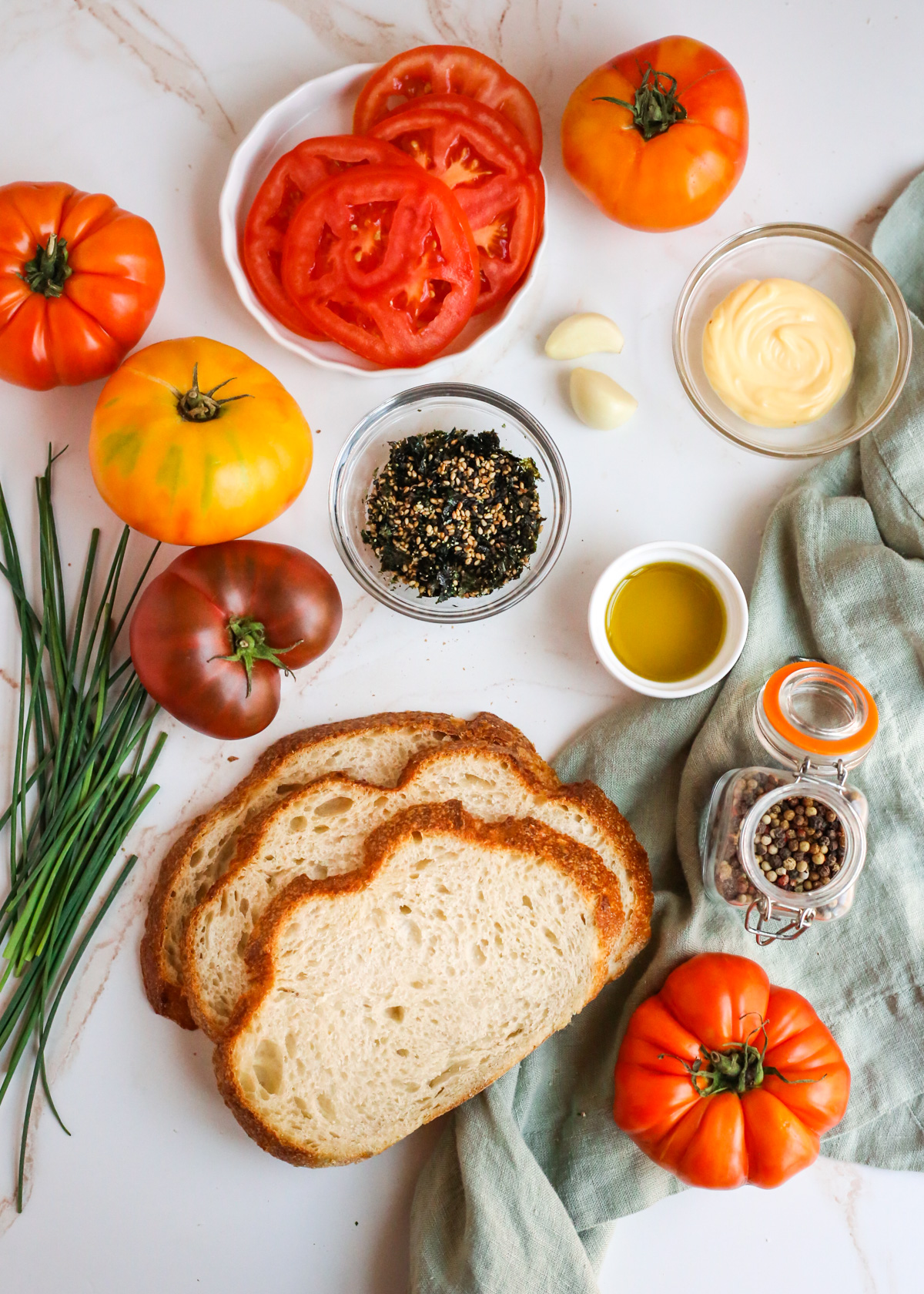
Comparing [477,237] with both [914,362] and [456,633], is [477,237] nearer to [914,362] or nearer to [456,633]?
[456,633]

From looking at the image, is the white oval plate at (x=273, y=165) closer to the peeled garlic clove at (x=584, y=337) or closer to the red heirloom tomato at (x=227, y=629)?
the peeled garlic clove at (x=584, y=337)

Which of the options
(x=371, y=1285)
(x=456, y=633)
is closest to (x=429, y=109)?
(x=456, y=633)

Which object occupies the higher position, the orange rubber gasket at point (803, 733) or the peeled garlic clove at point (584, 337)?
the peeled garlic clove at point (584, 337)

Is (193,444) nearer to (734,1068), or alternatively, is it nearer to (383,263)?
(383,263)

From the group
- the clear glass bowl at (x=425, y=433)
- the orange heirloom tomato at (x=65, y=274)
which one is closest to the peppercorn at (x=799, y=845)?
the clear glass bowl at (x=425, y=433)

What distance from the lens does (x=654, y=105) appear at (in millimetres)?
1716

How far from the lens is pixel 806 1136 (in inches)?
65.9

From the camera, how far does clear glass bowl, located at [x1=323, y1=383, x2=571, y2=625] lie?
1854 mm

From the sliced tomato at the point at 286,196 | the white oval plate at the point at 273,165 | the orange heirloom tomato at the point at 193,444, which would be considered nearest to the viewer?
Answer: the orange heirloom tomato at the point at 193,444

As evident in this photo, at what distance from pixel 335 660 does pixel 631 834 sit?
69 centimetres

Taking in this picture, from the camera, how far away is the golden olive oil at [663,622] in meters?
1.87

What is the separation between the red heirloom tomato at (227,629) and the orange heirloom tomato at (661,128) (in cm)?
94

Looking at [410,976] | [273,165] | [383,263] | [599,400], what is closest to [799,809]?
[410,976]

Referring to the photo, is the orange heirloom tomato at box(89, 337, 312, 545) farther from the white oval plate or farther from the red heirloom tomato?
the white oval plate
